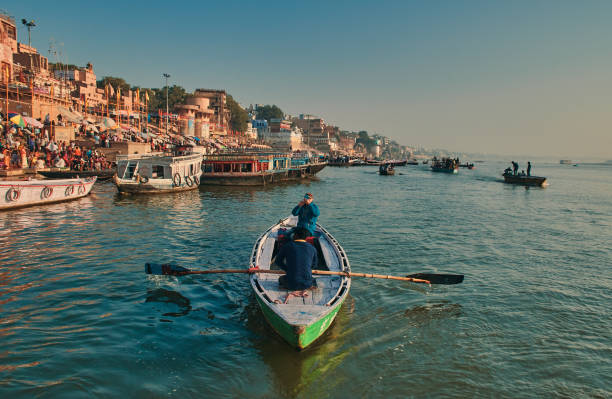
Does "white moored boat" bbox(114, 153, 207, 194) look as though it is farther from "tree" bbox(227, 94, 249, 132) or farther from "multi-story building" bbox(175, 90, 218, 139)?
"tree" bbox(227, 94, 249, 132)

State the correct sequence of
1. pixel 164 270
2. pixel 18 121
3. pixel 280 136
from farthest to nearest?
1. pixel 280 136
2. pixel 18 121
3. pixel 164 270

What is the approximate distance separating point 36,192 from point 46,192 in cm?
73

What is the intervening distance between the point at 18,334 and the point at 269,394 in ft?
17.3

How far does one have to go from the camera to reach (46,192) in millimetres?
20594

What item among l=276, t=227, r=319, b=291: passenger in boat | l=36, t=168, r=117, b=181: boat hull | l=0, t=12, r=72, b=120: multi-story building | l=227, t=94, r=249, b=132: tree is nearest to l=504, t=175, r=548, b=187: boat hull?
l=36, t=168, r=117, b=181: boat hull

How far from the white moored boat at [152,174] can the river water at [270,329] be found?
8.95 metres

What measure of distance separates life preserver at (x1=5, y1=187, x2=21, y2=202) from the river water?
56.2 inches

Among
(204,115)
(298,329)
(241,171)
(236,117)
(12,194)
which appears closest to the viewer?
(298,329)

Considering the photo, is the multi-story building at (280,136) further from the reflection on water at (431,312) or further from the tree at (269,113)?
the reflection on water at (431,312)

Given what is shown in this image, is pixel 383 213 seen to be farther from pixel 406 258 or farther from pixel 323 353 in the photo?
pixel 323 353

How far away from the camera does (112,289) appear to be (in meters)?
9.73

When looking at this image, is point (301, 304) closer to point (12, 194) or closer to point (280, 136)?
point (12, 194)

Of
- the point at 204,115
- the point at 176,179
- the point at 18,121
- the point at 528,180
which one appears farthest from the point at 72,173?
the point at 204,115

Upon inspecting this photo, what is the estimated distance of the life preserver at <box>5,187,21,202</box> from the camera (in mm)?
18469
